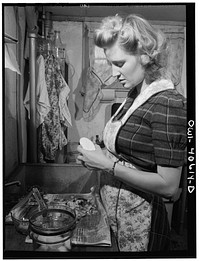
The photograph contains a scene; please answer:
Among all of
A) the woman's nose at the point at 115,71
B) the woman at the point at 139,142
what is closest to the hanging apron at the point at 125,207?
the woman at the point at 139,142

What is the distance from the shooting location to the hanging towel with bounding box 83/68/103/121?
1072 mm

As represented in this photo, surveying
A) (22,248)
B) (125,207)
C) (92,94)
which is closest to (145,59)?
(92,94)

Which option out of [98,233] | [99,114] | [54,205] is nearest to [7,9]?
[99,114]

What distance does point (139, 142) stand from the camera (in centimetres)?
95

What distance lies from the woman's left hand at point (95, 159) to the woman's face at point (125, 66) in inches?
10.5

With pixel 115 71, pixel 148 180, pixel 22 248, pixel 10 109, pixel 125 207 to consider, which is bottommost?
pixel 22 248

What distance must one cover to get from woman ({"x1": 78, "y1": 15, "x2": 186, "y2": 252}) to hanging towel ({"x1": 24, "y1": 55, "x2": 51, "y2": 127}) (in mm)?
198

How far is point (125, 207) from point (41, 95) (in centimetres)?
53

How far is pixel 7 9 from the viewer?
108cm

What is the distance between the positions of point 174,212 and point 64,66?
0.69m

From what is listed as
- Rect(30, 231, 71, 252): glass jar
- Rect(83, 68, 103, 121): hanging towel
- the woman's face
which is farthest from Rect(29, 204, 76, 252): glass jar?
the woman's face

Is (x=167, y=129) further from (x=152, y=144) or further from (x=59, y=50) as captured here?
(x=59, y=50)

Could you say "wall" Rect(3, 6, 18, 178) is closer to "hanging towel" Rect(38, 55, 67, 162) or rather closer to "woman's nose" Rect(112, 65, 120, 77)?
"hanging towel" Rect(38, 55, 67, 162)

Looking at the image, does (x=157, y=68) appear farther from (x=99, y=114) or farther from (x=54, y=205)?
(x=54, y=205)
